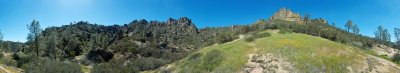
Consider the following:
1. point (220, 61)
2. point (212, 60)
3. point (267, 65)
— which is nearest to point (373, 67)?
point (267, 65)

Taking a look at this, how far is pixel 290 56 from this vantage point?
265ft

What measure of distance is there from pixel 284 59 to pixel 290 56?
4.94 feet

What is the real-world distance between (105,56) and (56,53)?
2563 cm

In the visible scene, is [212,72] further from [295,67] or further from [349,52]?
[349,52]

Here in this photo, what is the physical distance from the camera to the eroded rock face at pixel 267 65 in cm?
7650

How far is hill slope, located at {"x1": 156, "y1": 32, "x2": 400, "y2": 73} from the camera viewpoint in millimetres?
76438

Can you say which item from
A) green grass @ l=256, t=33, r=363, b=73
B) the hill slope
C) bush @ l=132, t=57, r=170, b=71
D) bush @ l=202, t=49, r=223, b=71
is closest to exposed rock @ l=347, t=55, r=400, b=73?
the hill slope

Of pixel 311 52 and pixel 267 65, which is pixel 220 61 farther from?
pixel 311 52

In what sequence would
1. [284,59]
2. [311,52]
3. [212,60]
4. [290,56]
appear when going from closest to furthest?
[284,59] < [290,56] < [311,52] < [212,60]

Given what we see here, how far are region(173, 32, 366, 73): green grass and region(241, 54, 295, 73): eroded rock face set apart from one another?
963mm

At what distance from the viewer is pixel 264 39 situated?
94.5 meters

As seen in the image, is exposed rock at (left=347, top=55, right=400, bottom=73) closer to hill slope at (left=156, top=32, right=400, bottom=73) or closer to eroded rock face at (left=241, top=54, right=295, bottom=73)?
hill slope at (left=156, top=32, right=400, bottom=73)

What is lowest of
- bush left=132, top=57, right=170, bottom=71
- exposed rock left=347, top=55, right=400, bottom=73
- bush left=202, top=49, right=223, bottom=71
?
bush left=132, top=57, right=170, bottom=71

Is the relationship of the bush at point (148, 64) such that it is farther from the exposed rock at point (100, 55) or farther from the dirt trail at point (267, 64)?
the exposed rock at point (100, 55)
